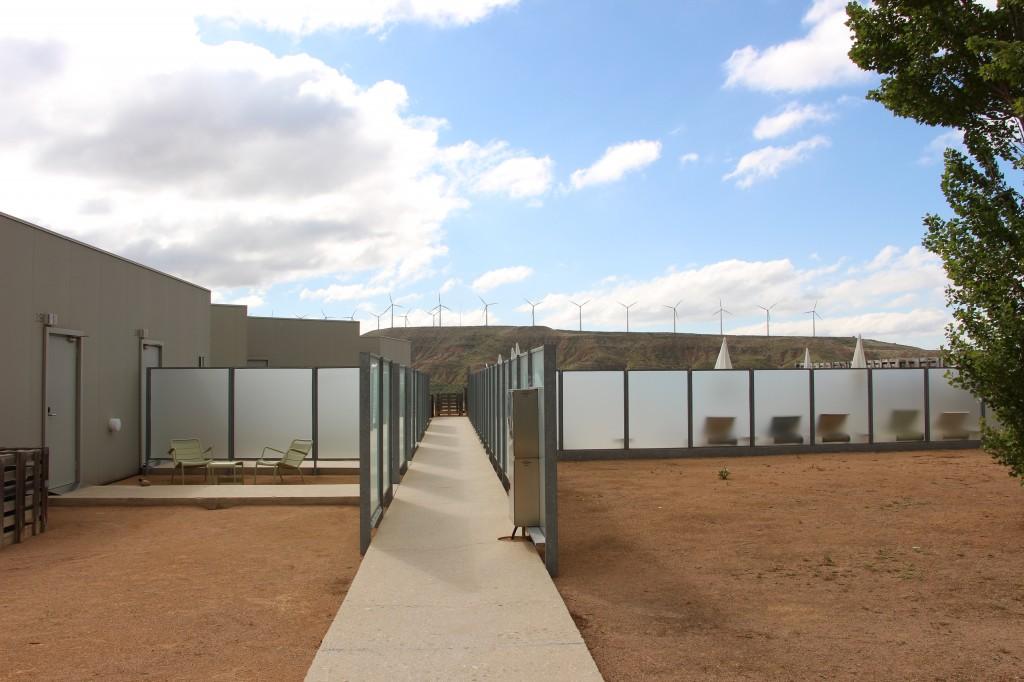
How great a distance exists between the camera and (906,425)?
59.7 ft

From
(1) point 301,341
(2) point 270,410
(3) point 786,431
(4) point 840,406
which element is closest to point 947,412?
(4) point 840,406

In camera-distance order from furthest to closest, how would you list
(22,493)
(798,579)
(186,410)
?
(186,410) → (22,493) → (798,579)

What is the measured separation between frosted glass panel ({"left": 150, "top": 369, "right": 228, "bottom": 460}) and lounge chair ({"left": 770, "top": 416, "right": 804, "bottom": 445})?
1133 cm

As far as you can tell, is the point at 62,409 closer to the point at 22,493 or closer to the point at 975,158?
the point at 22,493

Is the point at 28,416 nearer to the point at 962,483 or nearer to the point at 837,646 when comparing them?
the point at 837,646

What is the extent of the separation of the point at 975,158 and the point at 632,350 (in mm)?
92198

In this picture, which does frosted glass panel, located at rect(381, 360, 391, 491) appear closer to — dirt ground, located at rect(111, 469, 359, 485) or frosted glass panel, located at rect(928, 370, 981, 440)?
dirt ground, located at rect(111, 469, 359, 485)

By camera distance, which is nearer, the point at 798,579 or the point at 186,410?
the point at 798,579

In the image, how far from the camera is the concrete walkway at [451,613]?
14.0ft

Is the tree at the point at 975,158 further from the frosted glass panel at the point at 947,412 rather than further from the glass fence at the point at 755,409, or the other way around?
the frosted glass panel at the point at 947,412

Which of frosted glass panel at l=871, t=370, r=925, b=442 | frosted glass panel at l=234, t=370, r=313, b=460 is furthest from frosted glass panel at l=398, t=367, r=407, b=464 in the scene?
frosted glass panel at l=871, t=370, r=925, b=442

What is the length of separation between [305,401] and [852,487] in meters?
9.24

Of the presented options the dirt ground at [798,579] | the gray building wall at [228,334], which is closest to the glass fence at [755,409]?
the dirt ground at [798,579]

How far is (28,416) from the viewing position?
10430 millimetres
